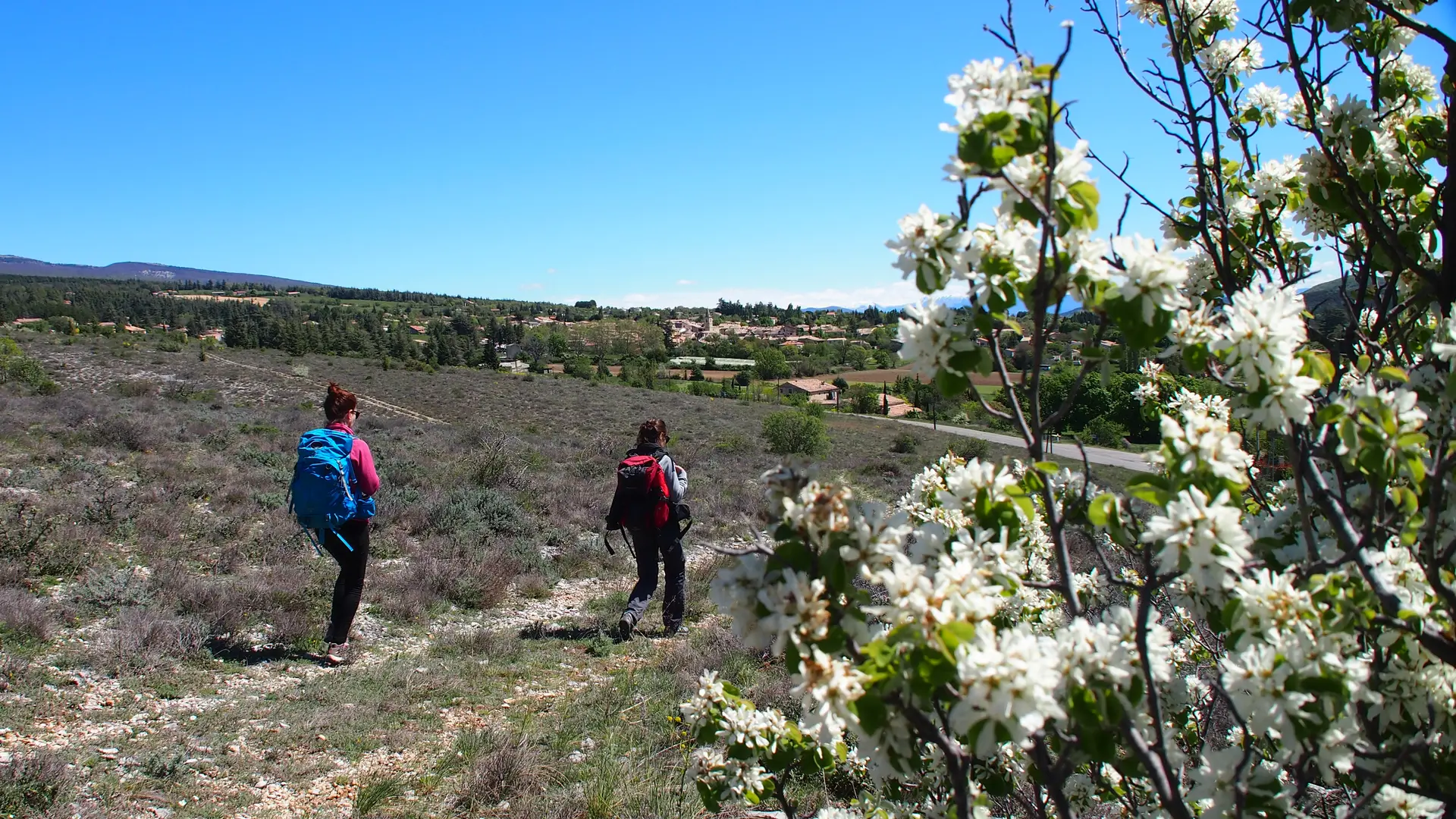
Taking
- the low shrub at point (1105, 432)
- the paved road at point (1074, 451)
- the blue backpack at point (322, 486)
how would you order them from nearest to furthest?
1. the blue backpack at point (322, 486)
2. the paved road at point (1074, 451)
3. the low shrub at point (1105, 432)

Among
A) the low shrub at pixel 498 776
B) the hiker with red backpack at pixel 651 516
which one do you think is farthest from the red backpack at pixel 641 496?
the low shrub at pixel 498 776

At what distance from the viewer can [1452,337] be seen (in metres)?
1.67

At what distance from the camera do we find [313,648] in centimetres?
568

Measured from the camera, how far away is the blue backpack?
504cm

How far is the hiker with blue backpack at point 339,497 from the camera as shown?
5.04 metres

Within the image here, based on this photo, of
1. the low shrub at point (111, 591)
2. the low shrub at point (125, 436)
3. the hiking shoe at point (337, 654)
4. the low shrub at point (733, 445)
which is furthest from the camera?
the low shrub at point (733, 445)

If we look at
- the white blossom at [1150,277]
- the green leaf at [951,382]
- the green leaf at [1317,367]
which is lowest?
the green leaf at [951,382]

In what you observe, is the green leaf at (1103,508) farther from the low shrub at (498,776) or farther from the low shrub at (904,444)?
the low shrub at (904,444)

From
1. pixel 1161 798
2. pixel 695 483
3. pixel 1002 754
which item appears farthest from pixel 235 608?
pixel 695 483

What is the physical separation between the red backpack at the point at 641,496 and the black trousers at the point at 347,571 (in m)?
1.74

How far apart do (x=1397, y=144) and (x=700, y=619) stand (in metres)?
5.84

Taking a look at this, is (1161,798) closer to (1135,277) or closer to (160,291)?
(1135,277)

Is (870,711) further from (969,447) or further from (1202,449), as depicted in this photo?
(969,447)

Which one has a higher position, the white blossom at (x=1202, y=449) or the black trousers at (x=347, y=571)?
the white blossom at (x=1202, y=449)
